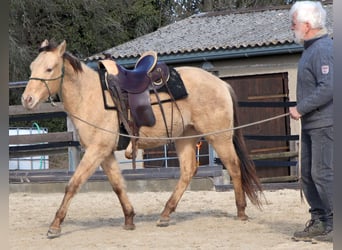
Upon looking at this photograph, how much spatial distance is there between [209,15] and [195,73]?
417 inches

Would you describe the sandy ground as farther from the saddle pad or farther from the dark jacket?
the saddle pad

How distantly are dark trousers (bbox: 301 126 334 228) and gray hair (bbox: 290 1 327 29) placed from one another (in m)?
0.74

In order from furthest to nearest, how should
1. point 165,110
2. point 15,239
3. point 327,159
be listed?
point 165,110 < point 15,239 < point 327,159

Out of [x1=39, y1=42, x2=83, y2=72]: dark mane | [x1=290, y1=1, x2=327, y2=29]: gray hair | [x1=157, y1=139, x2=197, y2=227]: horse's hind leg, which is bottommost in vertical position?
[x1=157, y1=139, x2=197, y2=227]: horse's hind leg

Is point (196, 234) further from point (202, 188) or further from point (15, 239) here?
point (202, 188)

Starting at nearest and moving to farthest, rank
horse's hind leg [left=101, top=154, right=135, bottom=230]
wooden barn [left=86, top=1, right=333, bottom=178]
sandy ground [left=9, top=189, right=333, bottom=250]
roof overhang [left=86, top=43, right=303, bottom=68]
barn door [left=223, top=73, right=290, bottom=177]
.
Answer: sandy ground [left=9, top=189, right=333, bottom=250]
horse's hind leg [left=101, top=154, right=135, bottom=230]
roof overhang [left=86, top=43, right=303, bottom=68]
wooden barn [left=86, top=1, right=333, bottom=178]
barn door [left=223, top=73, right=290, bottom=177]

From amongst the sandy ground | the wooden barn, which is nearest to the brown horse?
the sandy ground

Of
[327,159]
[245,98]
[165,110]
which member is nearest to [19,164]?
[245,98]

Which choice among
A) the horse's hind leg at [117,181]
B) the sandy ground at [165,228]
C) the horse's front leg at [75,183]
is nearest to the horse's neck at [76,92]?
the horse's front leg at [75,183]

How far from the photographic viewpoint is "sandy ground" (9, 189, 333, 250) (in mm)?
4820

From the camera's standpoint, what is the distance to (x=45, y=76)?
5234mm

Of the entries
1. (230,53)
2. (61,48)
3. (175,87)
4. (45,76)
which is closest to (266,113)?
(230,53)

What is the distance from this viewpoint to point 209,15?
16.4 m

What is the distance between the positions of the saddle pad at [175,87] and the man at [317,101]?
61.4 inches
